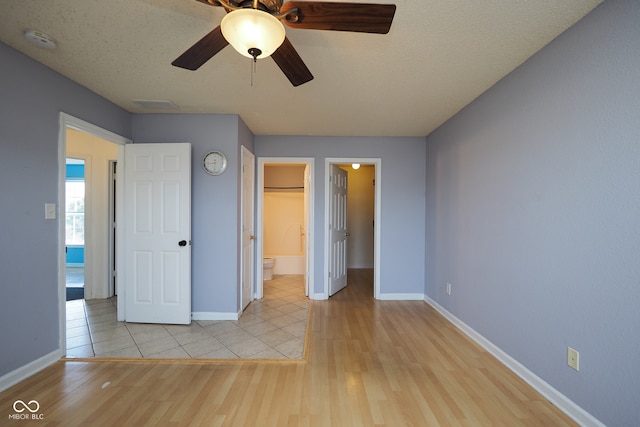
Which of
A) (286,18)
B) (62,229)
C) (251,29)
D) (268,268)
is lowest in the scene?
(268,268)

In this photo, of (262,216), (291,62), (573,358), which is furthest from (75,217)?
(573,358)

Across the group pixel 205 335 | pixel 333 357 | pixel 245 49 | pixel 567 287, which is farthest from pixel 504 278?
pixel 205 335

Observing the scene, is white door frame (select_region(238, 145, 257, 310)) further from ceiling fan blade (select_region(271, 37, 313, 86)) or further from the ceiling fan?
the ceiling fan

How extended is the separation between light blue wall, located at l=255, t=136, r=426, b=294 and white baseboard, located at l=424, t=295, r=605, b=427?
1.10m

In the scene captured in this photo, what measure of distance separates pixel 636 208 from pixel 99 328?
4.40m

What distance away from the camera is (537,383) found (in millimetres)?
1839

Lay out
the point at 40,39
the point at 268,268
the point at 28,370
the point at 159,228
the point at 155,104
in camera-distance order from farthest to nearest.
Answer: the point at 268,268 < the point at 159,228 < the point at 155,104 < the point at 28,370 < the point at 40,39

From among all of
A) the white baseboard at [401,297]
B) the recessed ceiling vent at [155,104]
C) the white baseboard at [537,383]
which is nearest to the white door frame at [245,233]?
the recessed ceiling vent at [155,104]

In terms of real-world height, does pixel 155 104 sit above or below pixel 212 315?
above

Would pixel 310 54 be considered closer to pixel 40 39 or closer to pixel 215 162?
pixel 215 162

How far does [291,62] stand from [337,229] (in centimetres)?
288

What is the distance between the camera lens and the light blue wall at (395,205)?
3.83 meters

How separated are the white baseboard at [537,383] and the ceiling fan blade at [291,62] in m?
2.59

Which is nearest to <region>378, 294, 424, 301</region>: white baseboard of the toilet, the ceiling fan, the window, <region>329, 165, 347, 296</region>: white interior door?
<region>329, 165, 347, 296</region>: white interior door
